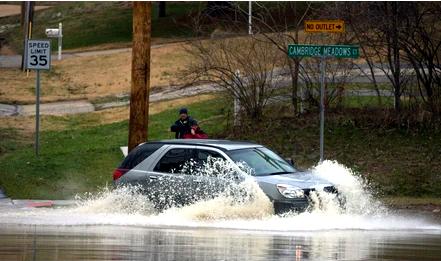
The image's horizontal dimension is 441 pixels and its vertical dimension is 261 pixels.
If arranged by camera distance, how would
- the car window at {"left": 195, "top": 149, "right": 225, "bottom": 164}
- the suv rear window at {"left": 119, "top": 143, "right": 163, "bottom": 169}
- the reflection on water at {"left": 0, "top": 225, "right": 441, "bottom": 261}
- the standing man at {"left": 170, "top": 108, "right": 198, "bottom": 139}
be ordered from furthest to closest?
1. the standing man at {"left": 170, "top": 108, "right": 198, "bottom": 139}
2. the suv rear window at {"left": 119, "top": 143, "right": 163, "bottom": 169}
3. the car window at {"left": 195, "top": 149, "right": 225, "bottom": 164}
4. the reflection on water at {"left": 0, "top": 225, "right": 441, "bottom": 261}

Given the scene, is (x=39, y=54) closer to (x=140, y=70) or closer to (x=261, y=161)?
(x=140, y=70)

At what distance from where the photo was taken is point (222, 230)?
15.9 metres

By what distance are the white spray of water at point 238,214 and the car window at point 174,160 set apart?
0.51 meters

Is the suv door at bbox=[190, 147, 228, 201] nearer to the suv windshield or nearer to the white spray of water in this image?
the white spray of water

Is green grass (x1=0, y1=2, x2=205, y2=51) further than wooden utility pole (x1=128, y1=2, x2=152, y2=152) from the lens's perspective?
Yes

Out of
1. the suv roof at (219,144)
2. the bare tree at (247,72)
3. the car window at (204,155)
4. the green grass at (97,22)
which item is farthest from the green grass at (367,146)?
the green grass at (97,22)

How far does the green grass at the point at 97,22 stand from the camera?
204 ft

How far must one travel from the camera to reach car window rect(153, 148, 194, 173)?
58.3ft

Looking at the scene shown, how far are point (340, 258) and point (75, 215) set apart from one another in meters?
7.20

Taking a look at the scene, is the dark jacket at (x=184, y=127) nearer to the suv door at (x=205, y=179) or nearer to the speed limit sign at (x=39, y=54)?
the speed limit sign at (x=39, y=54)

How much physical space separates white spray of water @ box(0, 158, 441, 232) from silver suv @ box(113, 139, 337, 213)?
0.15 metres

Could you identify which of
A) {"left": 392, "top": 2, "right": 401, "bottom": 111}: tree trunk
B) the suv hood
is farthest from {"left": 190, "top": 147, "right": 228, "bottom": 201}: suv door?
{"left": 392, "top": 2, "right": 401, "bottom": 111}: tree trunk

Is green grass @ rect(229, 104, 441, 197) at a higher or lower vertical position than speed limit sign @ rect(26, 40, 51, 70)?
lower

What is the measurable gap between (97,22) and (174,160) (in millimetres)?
54557
